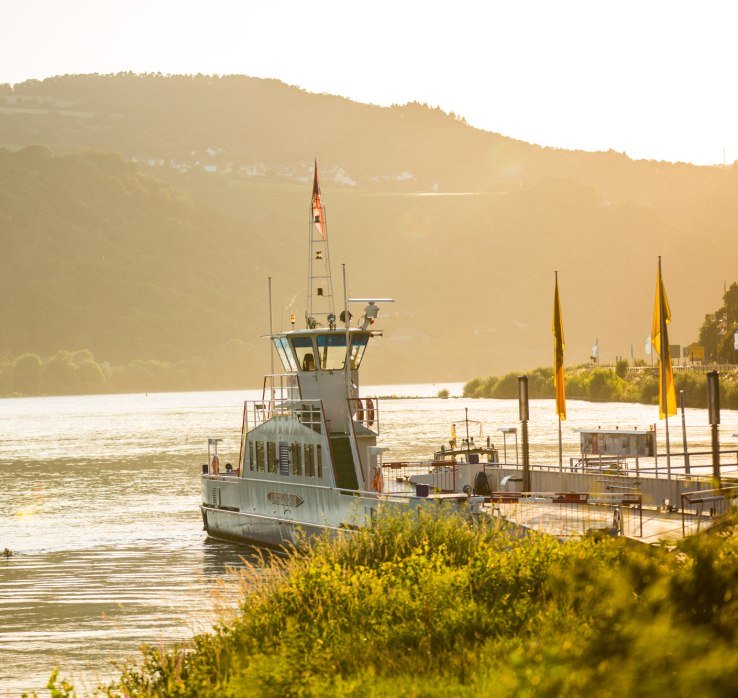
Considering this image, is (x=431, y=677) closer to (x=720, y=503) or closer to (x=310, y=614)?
(x=310, y=614)

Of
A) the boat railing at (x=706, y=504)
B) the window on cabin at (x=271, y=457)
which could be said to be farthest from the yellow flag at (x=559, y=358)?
the window on cabin at (x=271, y=457)

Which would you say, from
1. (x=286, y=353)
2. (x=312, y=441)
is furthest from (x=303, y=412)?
(x=286, y=353)

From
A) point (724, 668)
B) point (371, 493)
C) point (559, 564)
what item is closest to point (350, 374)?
point (371, 493)

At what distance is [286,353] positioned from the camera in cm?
4019

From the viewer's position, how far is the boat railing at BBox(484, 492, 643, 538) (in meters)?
28.3

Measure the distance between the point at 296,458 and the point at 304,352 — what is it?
355cm

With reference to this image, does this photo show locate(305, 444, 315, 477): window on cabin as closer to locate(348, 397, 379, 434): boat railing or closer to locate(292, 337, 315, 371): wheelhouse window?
locate(348, 397, 379, 434): boat railing

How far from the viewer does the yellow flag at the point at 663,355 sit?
36031mm

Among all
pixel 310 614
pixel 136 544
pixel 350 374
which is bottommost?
pixel 136 544

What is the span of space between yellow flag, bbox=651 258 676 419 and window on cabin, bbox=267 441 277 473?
12.7m

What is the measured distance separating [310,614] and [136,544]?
32053 millimetres

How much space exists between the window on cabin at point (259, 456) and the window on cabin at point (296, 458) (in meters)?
2.40

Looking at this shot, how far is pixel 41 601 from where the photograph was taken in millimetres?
34688

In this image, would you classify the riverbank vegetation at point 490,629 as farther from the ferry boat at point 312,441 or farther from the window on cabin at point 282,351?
the window on cabin at point 282,351
